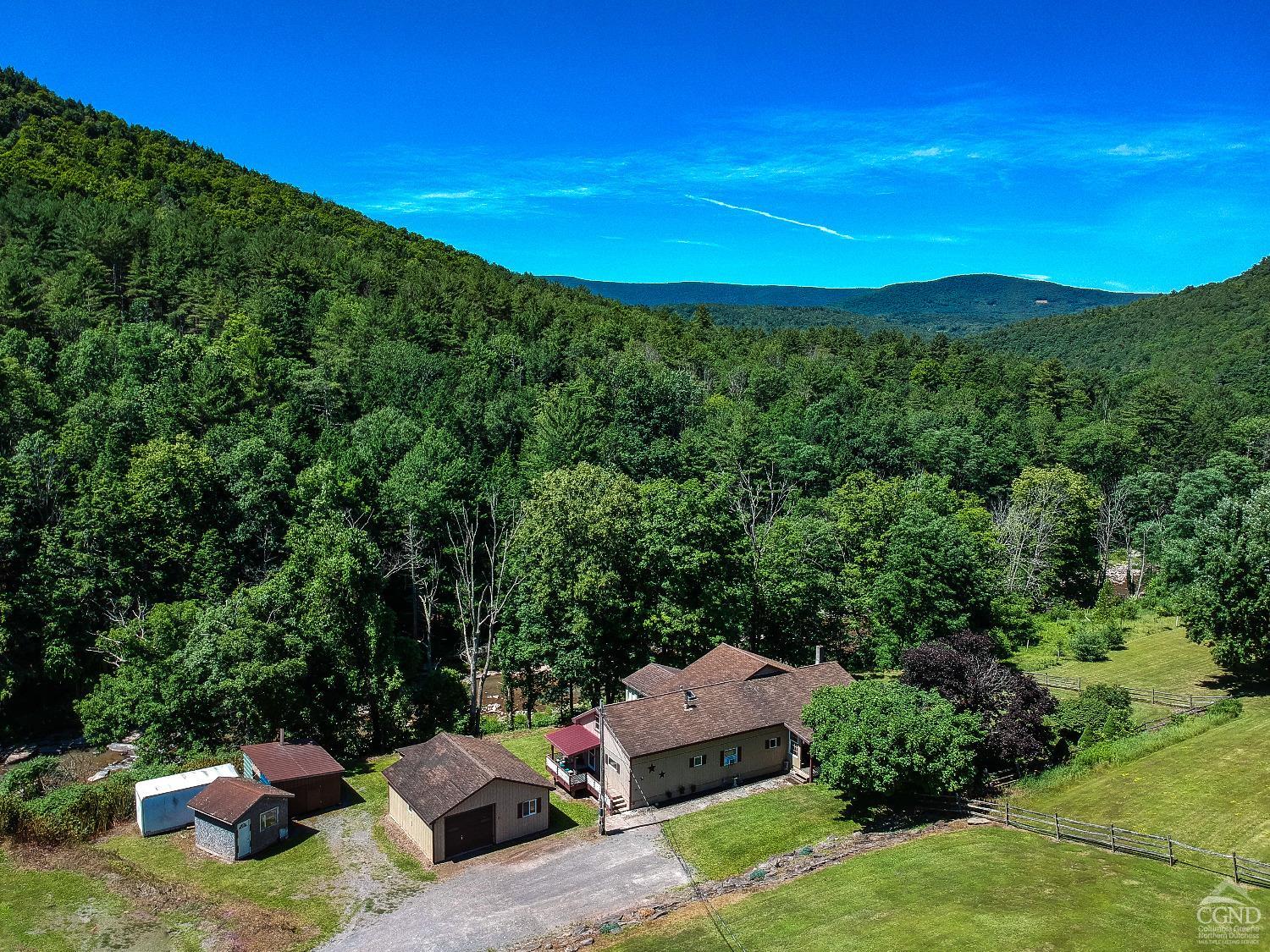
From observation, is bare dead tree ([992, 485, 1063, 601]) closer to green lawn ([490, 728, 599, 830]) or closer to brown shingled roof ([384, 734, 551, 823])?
green lawn ([490, 728, 599, 830])

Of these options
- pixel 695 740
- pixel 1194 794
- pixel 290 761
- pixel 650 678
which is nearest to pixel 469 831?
pixel 290 761

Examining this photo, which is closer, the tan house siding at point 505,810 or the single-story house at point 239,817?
the single-story house at point 239,817

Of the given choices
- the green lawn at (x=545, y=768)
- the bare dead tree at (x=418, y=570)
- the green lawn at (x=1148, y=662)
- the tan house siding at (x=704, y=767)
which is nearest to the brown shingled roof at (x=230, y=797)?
the green lawn at (x=545, y=768)

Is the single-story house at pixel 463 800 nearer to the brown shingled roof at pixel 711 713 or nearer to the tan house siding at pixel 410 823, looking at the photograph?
the tan house siding at pixel 410 823

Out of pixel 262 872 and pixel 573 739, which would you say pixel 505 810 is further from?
pixel 262 872

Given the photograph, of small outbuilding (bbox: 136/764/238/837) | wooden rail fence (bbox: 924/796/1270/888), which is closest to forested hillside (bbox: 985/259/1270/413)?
wooden rail fence (bbox: 924/796/1270/888)

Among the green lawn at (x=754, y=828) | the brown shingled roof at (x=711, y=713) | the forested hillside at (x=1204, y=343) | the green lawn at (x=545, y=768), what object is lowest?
the green lawn at (x=545, y=768)

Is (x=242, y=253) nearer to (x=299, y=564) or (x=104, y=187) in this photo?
(x=104, y=187)
